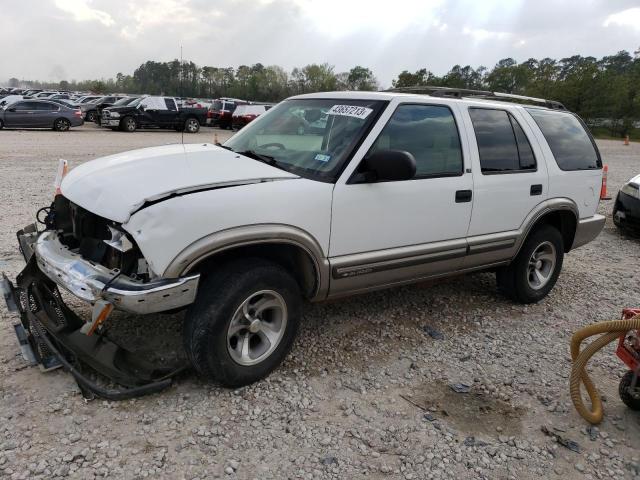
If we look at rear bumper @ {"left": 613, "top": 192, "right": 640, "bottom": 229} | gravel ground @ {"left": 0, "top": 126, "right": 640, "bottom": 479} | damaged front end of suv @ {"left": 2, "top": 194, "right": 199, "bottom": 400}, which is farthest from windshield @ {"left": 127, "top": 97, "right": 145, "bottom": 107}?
damaged front end of suv @ {"left": 2, "top": 194, "right": 199, "bottom": 400}

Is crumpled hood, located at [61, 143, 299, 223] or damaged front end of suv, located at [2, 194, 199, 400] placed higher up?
crumpled hood, located at [61, 143, 299, 223]

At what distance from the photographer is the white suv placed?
2.88m

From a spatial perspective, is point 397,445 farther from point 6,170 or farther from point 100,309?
point 6,170

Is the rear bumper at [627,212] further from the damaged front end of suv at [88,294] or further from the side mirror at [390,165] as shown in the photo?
the damaged front end of suv at [88,294]

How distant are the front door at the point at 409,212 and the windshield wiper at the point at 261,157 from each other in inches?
22.5

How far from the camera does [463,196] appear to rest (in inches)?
160

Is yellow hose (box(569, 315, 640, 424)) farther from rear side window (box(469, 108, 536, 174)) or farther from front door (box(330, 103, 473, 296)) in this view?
rear side window (box(469, 108, 536, 174))

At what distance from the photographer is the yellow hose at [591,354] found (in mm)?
3062

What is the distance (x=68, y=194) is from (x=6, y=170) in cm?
901

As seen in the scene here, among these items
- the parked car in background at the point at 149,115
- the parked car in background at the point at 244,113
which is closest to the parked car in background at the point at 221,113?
the parked car in background at the point at 244,113

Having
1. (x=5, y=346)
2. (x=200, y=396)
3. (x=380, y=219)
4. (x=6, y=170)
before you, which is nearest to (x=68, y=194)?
(x=5, y=346)

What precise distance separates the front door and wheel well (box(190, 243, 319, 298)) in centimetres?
15

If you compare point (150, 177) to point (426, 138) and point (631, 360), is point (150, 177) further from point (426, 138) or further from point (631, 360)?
point (631, 360)

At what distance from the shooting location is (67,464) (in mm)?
2564
